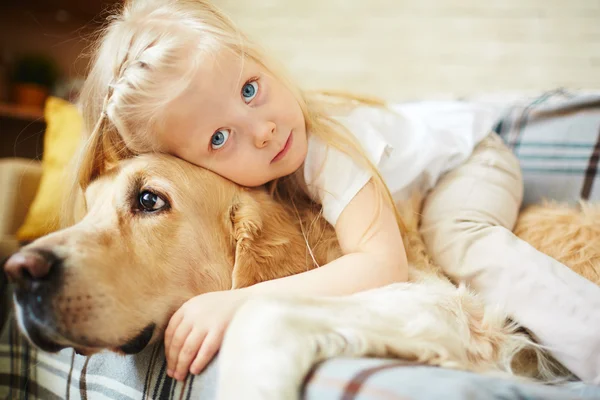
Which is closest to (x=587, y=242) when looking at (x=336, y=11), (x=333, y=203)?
(x=333, y=203)

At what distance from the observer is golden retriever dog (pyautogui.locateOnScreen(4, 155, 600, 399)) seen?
657 millimetres

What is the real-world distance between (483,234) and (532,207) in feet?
1.14

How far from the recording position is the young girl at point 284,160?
95 cm

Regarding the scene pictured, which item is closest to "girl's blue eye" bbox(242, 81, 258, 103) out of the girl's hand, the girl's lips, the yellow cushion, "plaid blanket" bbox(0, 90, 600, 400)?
the girl's lips

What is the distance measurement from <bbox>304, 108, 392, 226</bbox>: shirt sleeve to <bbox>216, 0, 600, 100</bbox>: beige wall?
194cm

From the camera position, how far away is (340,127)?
117 cm

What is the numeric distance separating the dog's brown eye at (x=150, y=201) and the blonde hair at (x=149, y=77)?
0.11 m

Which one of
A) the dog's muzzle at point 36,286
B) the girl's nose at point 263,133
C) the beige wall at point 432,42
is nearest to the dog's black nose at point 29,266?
the dog's muzzle at point 36,286

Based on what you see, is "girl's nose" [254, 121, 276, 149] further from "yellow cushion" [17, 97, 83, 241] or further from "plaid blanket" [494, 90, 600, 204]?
"yellow cushion" [17, 97, 83, 241]

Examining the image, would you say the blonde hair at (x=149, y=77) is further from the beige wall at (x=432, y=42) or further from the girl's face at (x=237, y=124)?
the beige wall at (x=432, y=42)

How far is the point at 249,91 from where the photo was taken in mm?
1064

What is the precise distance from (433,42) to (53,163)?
7.28ft

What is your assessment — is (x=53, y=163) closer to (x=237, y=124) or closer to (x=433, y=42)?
(x=237, y=124)

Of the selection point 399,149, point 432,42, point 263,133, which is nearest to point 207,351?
point 263,133
